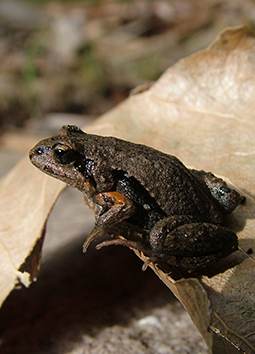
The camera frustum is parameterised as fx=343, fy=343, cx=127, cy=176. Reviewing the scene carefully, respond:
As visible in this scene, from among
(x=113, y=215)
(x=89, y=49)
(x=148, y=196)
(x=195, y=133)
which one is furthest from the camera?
(x=89, y=49)

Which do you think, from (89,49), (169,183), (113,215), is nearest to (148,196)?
(169,183)

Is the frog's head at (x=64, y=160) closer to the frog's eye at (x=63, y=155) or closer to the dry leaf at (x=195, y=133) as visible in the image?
the frog's eye at (x=63, y=155)

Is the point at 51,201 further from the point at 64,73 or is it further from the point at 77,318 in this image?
the point at 64,73

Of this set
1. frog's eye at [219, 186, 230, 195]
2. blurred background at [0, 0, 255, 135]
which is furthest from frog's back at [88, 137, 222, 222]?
blurred background at [0, 0, 255, 135]

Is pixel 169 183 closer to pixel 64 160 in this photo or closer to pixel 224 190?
pixel 224 190

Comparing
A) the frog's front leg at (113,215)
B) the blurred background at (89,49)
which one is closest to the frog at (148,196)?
the frog's front leg at (113,215)

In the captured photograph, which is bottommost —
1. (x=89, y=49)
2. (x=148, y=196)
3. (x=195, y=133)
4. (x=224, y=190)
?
(x=224, y=190)

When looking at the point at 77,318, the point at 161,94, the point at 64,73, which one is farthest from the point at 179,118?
the point at 64,73
